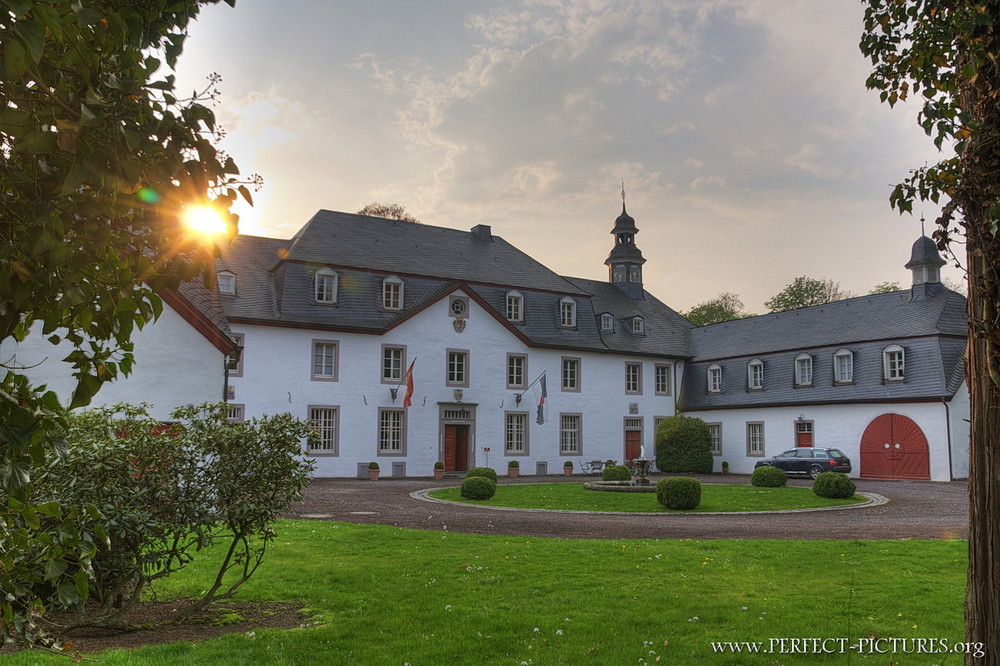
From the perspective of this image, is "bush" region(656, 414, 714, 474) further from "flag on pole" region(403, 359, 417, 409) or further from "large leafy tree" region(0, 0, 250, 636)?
"large leafy tree" region(0, 0, 250, 636)

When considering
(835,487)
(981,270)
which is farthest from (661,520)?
(981,270)

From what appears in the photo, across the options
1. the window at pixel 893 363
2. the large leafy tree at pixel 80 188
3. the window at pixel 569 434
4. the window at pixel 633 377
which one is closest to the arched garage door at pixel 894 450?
the window at pixel 893 363

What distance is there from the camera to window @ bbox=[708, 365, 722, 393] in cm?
3966

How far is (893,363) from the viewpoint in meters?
32.2

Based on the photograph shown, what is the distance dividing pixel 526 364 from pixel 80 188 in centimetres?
3389

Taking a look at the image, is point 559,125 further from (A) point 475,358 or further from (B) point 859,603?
(A) point 475,358

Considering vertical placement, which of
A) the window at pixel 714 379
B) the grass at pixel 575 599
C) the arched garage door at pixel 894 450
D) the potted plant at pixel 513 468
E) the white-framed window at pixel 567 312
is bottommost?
the potted plant at pixel 513 468

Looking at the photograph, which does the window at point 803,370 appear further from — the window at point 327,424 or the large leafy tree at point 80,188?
the large leafy tree at point 80,188

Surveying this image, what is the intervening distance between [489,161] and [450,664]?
11.5 meters

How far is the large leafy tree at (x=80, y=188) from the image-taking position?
Answer: 72.0 inches

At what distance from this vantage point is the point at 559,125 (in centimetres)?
1470

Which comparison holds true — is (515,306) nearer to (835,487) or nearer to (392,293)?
(392,293)

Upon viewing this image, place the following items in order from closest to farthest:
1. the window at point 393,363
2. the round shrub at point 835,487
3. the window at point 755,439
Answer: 1. the round shrub at point 835,487
2. the window at point 393,363
3. the window at point 755,439

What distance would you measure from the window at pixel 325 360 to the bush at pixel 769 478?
16796 mm
